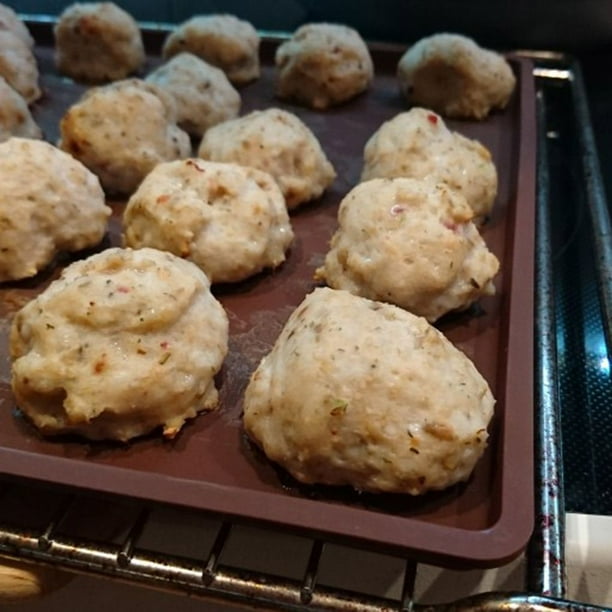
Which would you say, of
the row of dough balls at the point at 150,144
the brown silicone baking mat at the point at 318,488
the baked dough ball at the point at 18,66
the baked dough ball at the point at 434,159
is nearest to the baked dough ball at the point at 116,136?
the row of dough balls at the point at 150,144

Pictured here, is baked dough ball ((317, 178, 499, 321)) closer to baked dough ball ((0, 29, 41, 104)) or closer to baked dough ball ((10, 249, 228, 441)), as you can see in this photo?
baked dough ball ((10, 249, 228, 441))

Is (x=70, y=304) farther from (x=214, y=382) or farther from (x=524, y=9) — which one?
A: (x=524, y=9)

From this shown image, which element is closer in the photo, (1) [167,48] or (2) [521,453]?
(2) [521,453]

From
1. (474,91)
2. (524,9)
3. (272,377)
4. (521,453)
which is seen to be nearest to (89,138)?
(272,377)

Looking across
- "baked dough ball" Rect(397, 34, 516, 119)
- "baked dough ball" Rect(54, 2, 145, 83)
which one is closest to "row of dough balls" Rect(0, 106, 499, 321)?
"baked dough ball" Rect(397, 34, 516, 119)

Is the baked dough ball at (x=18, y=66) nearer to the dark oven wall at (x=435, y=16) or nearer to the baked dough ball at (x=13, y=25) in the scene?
the baked dough ball at (x=13, y=25)

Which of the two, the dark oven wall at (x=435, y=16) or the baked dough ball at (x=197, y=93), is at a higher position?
the dark oven wall at (x=435, y=16)
